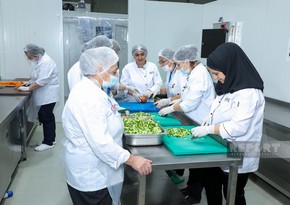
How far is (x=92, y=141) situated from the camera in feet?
3.79

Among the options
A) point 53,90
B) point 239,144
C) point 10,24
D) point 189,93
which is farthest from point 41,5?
point 239,144

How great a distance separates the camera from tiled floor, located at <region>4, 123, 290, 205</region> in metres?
2.20

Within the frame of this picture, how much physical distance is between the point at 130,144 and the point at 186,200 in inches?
34.3

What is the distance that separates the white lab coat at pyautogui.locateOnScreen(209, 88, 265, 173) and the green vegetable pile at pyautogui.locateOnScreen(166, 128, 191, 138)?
0.20 m

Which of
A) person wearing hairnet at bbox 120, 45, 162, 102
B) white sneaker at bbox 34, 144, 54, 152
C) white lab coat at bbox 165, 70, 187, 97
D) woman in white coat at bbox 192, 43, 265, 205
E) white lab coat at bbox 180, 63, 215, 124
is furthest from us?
white sneaker at bbox 34, 144, 54, 152

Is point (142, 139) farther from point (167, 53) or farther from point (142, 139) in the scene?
point (167, 53)

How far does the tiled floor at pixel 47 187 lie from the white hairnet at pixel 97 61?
50.2 inches

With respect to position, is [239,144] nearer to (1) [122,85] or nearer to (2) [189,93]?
(2) [189,93]

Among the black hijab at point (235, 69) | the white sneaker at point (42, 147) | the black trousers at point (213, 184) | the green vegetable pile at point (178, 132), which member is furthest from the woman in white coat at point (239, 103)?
the white sneaker at point (42, 147)

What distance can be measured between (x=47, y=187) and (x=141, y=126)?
131 cm

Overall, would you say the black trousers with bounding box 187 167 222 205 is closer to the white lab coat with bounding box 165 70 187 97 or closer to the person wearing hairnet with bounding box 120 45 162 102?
the white lab coat with bounding box 165 70 187 97

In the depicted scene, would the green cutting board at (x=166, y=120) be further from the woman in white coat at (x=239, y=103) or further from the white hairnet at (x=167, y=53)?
the white hairnet at (x=167, y=53)

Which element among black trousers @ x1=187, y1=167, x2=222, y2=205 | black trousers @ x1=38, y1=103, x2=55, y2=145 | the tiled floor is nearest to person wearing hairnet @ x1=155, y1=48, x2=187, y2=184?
the tiled floor

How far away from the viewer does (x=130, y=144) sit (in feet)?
4.70
